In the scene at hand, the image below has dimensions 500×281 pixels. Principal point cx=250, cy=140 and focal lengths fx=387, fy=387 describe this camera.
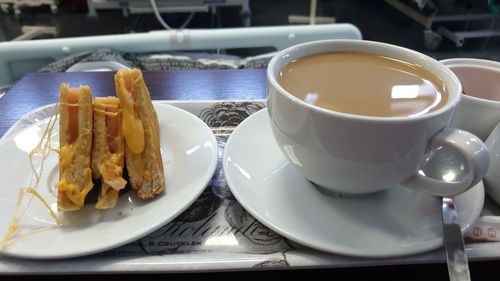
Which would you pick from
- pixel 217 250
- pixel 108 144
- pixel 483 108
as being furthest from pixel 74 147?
pixel 483 108

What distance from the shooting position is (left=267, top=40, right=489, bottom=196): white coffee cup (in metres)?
0.29

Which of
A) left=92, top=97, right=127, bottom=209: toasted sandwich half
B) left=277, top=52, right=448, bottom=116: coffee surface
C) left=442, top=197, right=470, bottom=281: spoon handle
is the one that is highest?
left=277, top=52, right=448, bottom=116: coffee surface

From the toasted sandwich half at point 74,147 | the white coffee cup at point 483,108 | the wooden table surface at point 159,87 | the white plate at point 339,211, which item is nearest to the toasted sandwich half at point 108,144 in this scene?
the toasted sandwich half at point 74,147

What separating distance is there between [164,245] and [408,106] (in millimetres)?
244

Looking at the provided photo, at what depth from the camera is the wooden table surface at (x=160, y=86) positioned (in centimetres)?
60

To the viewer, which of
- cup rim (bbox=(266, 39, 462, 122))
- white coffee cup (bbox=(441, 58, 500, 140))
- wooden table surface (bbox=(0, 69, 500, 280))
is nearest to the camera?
cup rim (bbox=(266, 39, 462, 122))

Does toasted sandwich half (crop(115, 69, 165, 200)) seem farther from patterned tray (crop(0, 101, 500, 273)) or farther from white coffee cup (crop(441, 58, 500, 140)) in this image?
white coffee cup (crop(441, 58, 500, 140))

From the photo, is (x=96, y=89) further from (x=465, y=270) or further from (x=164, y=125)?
(x=465, y=270)

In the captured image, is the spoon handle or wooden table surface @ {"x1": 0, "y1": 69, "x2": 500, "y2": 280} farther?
wooden table surface @ {"x1": 0, "y1": 69, "x2": 500, "y2": 280}

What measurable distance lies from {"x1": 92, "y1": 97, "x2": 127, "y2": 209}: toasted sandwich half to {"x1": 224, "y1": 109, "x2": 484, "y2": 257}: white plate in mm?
108

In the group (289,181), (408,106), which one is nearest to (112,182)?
(289,181)

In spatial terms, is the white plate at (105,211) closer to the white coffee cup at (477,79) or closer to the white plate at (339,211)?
the white plate at (339,211)

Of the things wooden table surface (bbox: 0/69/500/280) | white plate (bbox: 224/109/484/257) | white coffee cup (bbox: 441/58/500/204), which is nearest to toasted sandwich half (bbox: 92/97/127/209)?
white plate (bbox: 224/109/484/257)

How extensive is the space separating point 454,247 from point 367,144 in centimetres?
11
